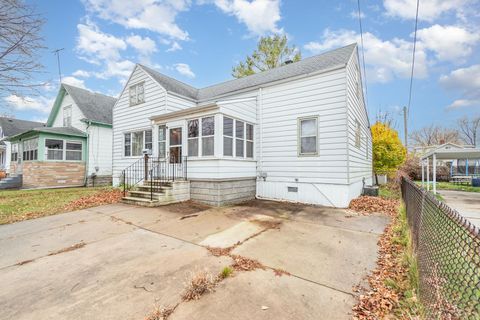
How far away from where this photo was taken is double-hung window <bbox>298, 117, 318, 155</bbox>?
8.45m

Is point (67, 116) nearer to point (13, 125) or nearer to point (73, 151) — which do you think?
point (73, 151)

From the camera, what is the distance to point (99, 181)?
15961 millimetres

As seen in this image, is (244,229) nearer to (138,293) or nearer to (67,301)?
(138,293)

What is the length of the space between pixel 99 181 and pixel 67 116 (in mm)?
6222

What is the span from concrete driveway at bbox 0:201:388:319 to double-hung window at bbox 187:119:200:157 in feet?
9.81

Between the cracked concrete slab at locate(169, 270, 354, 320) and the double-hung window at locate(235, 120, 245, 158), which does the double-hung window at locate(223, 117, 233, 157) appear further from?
the cracked concrete slab at locate(169, 270, 354, 320)

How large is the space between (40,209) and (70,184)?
8838 mm

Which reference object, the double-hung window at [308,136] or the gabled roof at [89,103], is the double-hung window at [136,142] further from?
the double-hung window at [308,136]

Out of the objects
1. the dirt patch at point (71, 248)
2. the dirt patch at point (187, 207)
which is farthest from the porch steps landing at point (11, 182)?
the dirt patch at point (71, 248)

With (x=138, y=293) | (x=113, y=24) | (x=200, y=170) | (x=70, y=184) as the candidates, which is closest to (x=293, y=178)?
(x=200, y=170)

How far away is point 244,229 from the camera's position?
537cm

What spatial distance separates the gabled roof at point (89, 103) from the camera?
16109 millimetres

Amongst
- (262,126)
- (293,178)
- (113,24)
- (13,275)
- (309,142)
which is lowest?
(13,275)

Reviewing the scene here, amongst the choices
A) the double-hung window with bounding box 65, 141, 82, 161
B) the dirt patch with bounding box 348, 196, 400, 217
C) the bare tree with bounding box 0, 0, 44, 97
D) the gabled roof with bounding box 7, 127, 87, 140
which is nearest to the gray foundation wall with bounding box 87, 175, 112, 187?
the double-hung window with bounding box 65, 141, 82, 161
